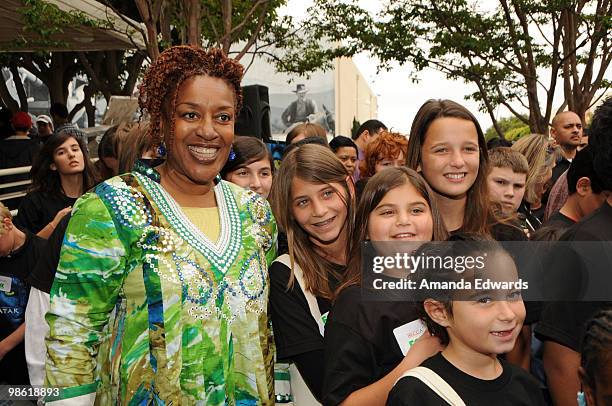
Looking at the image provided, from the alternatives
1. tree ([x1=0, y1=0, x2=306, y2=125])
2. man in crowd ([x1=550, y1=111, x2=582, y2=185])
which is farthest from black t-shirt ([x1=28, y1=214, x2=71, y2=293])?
man in crowd ([x1=550, y1=111, x2=582, y2=185])

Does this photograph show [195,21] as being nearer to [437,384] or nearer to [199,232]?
[199,232]

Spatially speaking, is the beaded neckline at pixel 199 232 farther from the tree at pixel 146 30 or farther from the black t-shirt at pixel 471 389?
the tree at pixel 146 30

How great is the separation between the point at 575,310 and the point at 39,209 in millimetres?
4100

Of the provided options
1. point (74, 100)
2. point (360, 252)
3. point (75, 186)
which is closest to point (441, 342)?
point (360, 252)

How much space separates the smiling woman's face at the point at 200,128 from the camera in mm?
2406

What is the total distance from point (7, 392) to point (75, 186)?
84.2 inches

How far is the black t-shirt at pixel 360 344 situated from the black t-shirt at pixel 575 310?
453 mm

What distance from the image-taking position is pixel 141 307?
7.39ft

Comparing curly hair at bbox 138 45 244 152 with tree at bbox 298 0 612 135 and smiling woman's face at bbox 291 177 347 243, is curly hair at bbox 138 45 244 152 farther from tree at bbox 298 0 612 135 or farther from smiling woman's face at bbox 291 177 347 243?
tree at bbox 298 0 612 135

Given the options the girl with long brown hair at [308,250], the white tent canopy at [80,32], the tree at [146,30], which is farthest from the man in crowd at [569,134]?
the white tent canopy at [80,32]

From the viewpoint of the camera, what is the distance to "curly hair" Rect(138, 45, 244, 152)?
2.42 metres

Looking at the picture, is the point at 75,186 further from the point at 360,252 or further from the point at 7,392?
the point at 360,252

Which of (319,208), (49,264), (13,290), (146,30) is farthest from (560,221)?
(146,30)

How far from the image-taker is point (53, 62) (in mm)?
20422
